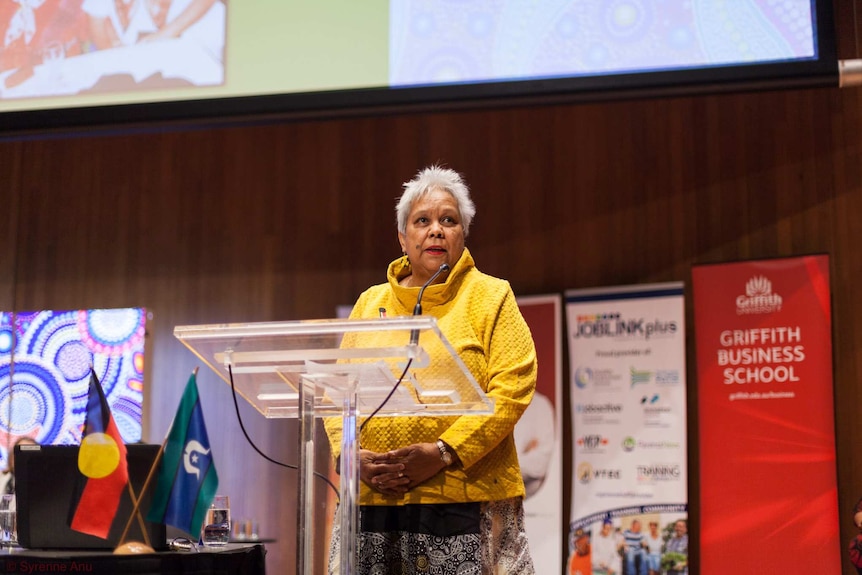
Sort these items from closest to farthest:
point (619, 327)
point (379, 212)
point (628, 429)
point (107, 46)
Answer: point (107, 46), point (628, 429), point (619, 327), point (379, 212)

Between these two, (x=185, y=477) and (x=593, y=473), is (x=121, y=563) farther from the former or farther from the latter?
(x=593, y=473)

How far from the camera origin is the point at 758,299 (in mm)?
4891

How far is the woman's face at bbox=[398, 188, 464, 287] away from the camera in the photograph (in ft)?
8.21

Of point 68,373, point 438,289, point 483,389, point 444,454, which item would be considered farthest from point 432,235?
point 68,373

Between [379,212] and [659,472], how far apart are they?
211cm

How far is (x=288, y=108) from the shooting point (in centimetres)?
435

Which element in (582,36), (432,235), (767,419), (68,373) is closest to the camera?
(432,235)

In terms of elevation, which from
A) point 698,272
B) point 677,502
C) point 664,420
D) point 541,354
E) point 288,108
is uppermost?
point 288,108

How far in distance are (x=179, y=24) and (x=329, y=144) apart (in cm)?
159

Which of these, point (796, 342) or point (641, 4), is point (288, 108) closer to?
point (641, 4)

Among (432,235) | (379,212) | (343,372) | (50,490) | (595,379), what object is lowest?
(50,490)

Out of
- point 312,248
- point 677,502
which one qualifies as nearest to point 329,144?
point 312,248

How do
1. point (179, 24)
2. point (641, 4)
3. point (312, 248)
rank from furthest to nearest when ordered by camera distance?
1. point (312, 248)
2. point (179, 24)
3. point (641, 4)

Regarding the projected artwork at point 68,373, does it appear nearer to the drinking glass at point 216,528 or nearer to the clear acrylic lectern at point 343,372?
the drinking glass at point 216,528
